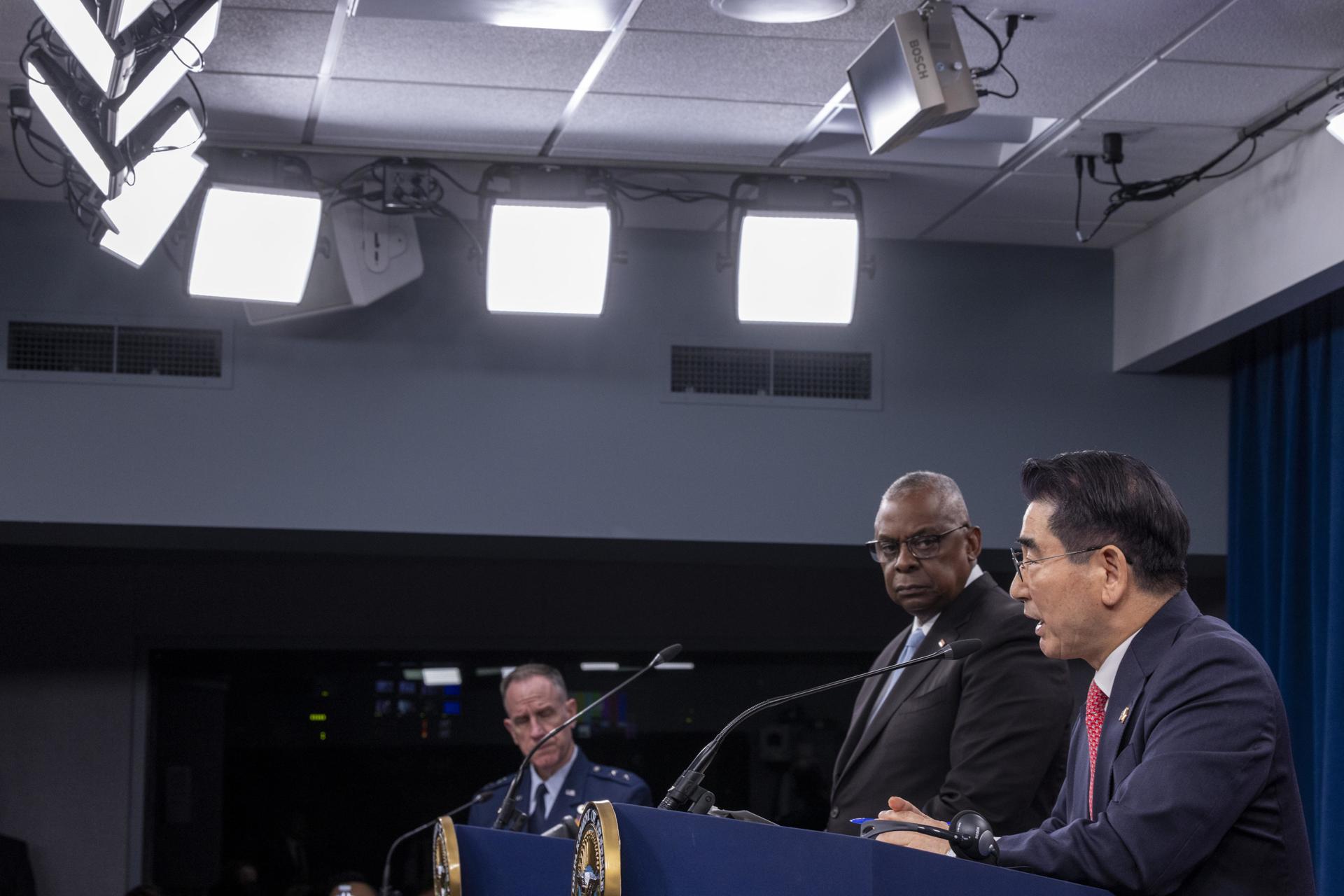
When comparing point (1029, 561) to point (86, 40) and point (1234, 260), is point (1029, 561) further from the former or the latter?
point (1234, 260)

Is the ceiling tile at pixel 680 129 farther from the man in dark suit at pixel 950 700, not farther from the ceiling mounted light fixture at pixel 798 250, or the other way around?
the man in dark suit at pixel 950 700

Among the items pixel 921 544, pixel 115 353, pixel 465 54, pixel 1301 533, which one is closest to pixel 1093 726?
pixel 921 544

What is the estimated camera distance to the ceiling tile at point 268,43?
3.32m

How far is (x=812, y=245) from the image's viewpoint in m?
4.32

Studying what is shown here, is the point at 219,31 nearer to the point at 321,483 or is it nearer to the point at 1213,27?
the point at 321,483

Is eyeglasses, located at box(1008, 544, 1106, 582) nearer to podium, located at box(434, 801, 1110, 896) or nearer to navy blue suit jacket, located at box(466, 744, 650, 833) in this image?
podium, located at box(434, 801, 1110, 896)

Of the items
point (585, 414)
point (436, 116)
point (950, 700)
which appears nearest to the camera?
point (950, 700)

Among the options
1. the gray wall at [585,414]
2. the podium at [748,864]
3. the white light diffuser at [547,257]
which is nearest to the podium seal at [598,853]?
the podium at [748,864]

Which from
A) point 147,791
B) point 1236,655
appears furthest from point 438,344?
point 1236,655

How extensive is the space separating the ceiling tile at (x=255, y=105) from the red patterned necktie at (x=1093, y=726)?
2.45 meters

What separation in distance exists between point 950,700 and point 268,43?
1980 millimetres

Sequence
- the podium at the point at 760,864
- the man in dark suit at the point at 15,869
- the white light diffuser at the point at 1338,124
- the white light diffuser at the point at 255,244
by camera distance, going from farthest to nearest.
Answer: the man in dark suit at the point at 15,869 → the white light diffuser at the point at 255,244 → the white light diffuser at the point at 1338,124 → the podium at the point at 760,864

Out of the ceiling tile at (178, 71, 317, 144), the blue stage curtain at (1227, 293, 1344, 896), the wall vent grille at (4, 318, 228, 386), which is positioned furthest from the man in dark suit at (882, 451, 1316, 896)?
the wall vent grille at (4, 318, 228, 386)

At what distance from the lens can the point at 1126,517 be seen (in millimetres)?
1864
